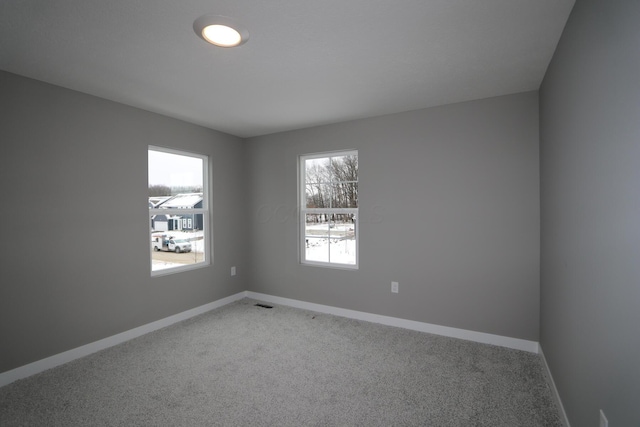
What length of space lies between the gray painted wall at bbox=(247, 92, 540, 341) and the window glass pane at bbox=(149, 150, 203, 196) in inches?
51.7

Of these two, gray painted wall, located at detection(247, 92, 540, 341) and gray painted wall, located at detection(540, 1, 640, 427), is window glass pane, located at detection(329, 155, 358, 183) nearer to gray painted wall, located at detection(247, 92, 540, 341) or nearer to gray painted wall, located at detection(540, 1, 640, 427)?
gray painted wall, located at detection(247, 92, 540, 341)

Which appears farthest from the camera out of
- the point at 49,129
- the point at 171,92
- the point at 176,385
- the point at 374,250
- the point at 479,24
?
the point at 374,250

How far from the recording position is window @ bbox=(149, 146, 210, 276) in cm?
352

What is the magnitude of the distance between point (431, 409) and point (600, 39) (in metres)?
2.26

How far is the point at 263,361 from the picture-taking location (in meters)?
2.73

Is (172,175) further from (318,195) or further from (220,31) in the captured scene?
(220,31)

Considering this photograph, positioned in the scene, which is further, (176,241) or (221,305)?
(221,305)

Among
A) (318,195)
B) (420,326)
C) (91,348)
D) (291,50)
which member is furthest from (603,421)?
(91,348)

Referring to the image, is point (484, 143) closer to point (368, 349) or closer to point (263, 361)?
point (368, 349)

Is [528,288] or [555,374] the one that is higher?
[528,288]

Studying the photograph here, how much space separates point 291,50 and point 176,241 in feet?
9.00

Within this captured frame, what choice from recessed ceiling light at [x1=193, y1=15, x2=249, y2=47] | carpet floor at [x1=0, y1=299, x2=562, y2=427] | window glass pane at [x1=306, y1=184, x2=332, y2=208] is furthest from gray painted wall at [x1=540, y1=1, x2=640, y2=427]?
window glass pane at [x1=306, y1=184, x2=332, y2=208]

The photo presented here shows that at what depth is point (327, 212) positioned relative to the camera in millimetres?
4078

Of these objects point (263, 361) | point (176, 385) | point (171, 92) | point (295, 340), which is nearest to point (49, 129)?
point (171, 92)
